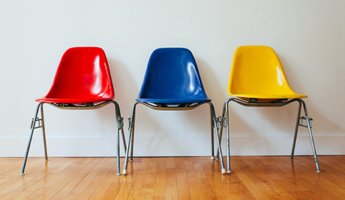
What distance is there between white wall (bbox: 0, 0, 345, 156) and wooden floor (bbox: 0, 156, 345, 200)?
0.50 feet

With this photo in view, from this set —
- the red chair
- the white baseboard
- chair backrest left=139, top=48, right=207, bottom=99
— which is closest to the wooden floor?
the white baseboard

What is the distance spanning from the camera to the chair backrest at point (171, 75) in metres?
1.86

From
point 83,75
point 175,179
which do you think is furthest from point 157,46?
point 175,179

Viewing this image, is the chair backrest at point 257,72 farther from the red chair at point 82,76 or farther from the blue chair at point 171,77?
the red chair at point 82,76

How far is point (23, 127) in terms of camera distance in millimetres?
2053

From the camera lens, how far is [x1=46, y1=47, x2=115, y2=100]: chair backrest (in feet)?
6.09

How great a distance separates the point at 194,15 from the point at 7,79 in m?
1.59

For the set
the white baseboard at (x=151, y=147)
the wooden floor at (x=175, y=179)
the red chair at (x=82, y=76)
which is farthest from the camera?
the white baseboard at (x=151, y=147)

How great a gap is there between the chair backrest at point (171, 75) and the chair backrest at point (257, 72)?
30 centimetres

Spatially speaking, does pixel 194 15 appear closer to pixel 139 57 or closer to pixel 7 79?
pixel 139 57

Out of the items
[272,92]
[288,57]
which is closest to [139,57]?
[272,92]

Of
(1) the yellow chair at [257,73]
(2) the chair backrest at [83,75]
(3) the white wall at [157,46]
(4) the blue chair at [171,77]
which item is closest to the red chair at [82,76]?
(2) the chair backrest at [83,75]

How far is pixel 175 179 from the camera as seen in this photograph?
149 cm

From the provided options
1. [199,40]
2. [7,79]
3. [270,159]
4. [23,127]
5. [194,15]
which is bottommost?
[270,159]
